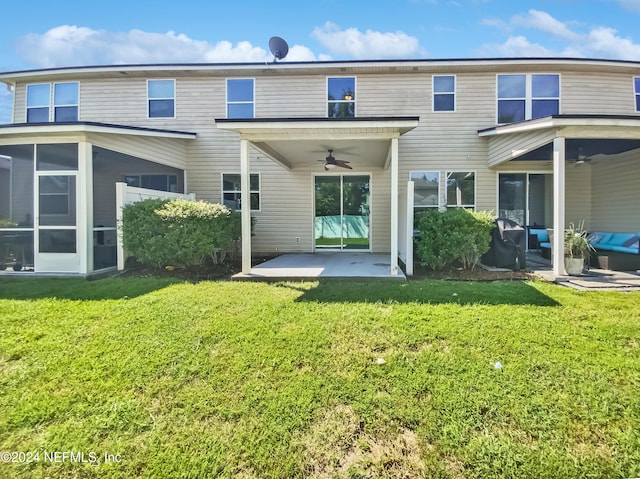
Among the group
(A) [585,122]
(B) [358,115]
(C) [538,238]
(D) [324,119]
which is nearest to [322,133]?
(D) [324,119]

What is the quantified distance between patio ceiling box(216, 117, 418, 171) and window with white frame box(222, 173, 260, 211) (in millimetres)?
2535

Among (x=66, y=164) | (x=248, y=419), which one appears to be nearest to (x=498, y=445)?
(x=248, y=419)

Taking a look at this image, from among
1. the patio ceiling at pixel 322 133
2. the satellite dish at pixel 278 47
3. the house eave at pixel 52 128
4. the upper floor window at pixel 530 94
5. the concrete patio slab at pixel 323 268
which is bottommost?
the concrete patio slab at pixel 323 268

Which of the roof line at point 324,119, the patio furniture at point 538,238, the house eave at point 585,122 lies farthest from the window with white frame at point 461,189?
the roof line at point 324,119

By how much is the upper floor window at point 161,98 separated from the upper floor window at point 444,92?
830 cm

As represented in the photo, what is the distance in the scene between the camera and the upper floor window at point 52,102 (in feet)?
35.4

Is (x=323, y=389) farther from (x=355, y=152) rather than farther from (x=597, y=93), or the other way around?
(x=597, y=93)

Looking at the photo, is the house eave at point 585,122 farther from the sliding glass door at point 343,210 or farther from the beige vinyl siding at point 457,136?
the sliding glass door at point 343,210

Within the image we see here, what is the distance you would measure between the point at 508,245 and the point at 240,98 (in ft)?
29.0

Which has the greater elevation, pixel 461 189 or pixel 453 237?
pixel 461 189

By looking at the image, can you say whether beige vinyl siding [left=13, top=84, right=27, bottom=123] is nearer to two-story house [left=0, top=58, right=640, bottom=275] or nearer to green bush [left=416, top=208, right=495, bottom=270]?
two-story house [left=0, top=58, right=640, bottom=275]

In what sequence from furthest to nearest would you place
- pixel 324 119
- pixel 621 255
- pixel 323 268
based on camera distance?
pixel 323 268
pixel 621 255
pixel 324 119

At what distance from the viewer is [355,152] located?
329 inches

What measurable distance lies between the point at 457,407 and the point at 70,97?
543 inches
